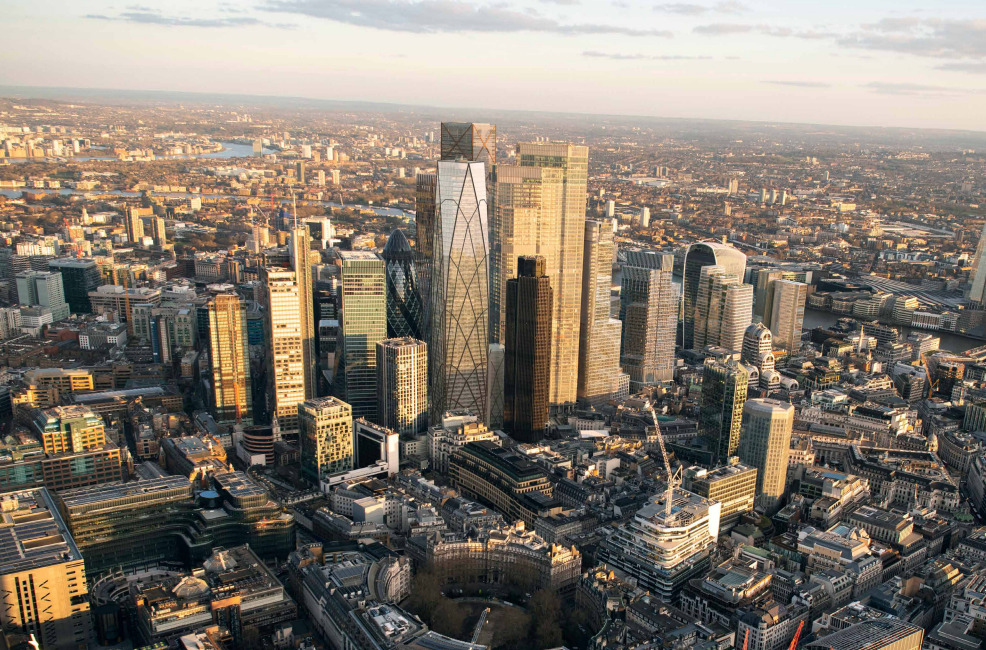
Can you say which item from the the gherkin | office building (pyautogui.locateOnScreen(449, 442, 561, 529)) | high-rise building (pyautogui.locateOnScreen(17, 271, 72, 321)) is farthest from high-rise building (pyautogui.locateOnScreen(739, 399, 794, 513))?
high-rise building (pyautogui.locateOnScreen(17, 271, 72, 321))

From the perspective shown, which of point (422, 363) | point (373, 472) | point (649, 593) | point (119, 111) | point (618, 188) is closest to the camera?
point (649, 593)

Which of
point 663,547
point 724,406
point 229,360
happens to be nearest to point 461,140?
point 229,360

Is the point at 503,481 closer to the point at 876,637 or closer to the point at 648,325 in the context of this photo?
the point at 876,637

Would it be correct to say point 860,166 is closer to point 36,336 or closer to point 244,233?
point 244,233

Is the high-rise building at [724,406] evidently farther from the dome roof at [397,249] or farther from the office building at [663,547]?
the dome roof at [397,249]

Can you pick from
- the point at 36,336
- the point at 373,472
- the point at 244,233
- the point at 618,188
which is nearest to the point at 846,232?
the point at 618,188

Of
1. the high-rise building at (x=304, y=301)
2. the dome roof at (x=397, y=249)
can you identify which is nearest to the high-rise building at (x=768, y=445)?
the dome roof at (x=397, y=249)

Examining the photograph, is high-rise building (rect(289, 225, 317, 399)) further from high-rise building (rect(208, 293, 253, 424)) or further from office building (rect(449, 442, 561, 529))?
office building (rect(449, 442, 561, 529))
